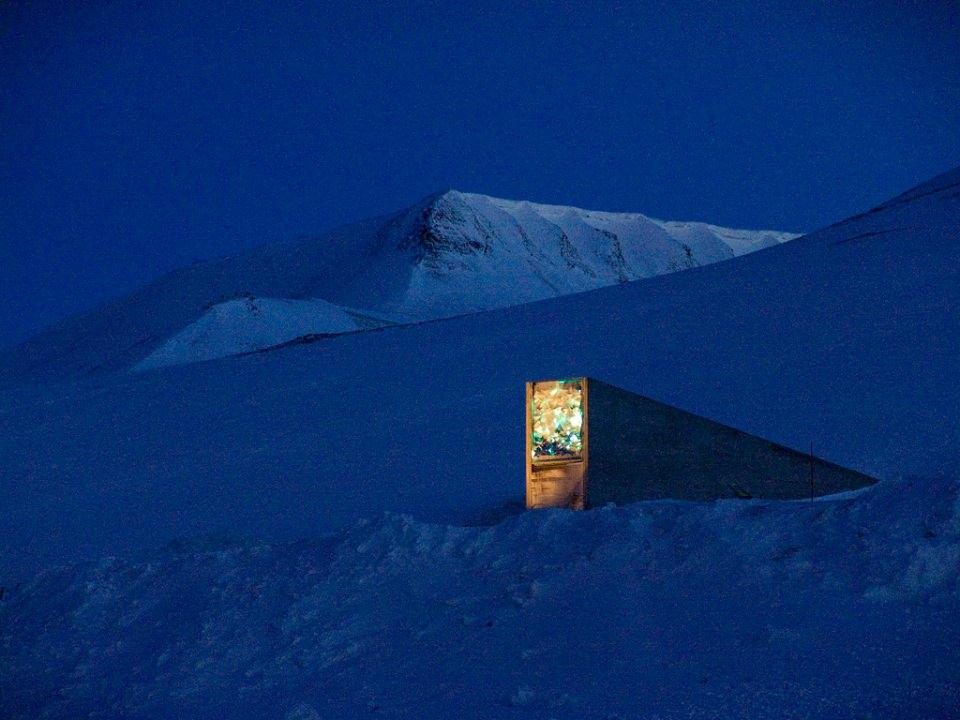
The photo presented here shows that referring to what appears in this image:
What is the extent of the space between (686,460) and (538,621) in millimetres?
3598

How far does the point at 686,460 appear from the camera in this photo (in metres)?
8.18

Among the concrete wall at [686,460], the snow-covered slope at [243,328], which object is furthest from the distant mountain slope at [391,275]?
the concrete wall at [686,460]

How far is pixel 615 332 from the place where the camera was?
18.2m

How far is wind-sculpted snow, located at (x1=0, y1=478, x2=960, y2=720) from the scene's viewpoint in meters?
4.05

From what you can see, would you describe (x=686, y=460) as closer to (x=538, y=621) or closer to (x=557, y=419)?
(x=557, y=419)

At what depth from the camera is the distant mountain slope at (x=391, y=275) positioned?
48312mm

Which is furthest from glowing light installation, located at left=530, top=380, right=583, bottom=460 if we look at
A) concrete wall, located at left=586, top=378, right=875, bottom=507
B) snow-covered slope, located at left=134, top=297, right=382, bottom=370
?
snow-covered slope, located at left=134, top=297, right=382, bottom=370

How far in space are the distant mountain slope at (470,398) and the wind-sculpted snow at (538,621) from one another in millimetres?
3584

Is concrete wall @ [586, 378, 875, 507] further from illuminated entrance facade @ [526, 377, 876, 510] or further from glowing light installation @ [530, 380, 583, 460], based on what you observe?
glowing light installation @ [530, 380, 583, 460]

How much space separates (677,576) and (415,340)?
52.1ft

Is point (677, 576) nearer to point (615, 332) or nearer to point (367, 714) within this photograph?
point (367, 714)

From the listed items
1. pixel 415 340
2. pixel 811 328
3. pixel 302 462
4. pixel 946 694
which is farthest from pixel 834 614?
pixel 415 340

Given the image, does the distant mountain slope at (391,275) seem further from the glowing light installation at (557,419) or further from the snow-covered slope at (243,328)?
the glowing light installation at (557,419)

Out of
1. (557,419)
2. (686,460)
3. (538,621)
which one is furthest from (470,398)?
(538,621)
